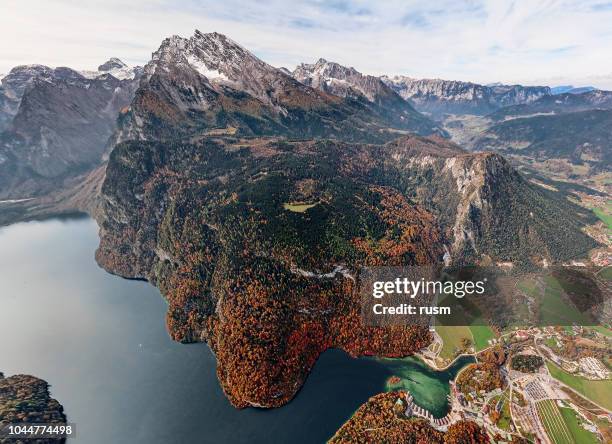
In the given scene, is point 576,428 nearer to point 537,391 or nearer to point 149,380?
point 537,391

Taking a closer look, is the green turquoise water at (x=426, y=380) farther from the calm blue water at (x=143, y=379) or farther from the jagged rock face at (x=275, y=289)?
the jagged rock face at (x=275, y=289)

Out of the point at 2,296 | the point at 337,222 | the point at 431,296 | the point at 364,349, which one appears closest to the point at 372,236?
the point at 337,222

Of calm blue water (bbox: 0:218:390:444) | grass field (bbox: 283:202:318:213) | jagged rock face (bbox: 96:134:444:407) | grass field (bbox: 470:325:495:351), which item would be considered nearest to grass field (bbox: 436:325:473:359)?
grass field (bbox: 470:325:495:351)

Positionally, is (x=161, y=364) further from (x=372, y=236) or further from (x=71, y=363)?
(x=372, y=236)

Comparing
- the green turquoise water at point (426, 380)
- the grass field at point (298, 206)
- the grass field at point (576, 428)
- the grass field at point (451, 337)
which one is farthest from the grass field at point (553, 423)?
the grass field at point (298, 206)

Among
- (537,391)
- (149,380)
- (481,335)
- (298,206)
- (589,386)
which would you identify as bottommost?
(149,380)

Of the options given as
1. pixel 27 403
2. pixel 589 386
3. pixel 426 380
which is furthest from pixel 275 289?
pixel 589 386
